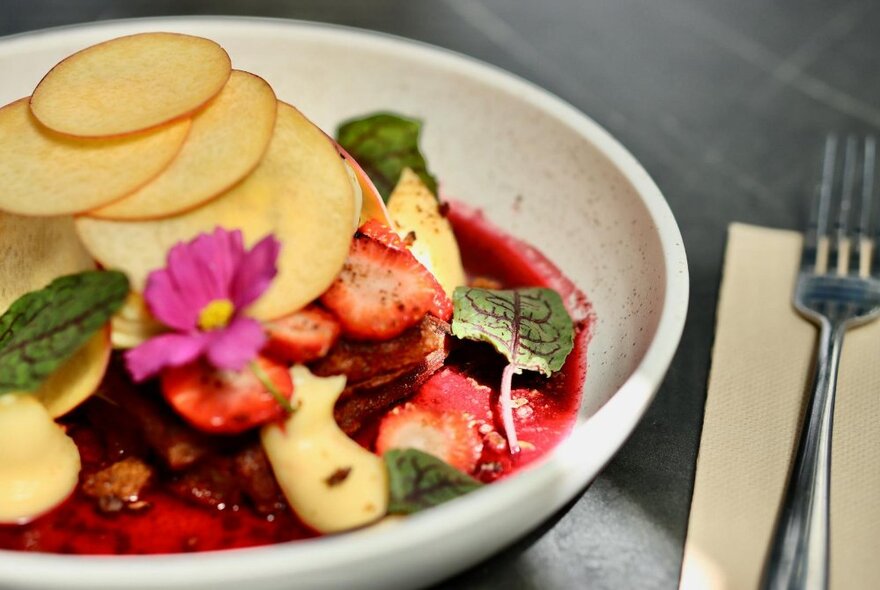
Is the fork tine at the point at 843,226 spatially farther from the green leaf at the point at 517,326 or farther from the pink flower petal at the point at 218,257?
the pink flower petal at the point at 218,257

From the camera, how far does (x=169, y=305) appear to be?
149cm

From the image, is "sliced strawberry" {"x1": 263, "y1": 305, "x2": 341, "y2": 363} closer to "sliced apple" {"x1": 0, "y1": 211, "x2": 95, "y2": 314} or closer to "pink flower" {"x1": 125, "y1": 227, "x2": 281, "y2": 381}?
"pink flower" {"x1": 125, "y1": 227, "x2": 281, "y2": 381}

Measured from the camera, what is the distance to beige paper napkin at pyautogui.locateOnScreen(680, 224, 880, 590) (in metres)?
1.61

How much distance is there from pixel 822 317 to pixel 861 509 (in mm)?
612

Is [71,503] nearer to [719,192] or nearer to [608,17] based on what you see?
[719,192]

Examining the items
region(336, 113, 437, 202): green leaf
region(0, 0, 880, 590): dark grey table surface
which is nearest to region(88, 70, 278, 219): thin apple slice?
region(336, 113, 437, 202): green leaf

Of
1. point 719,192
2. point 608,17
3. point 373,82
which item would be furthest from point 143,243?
point 608,17

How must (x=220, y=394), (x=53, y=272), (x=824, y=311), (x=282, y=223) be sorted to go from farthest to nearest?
1. (x=824, y=311)
2. (x=53, y=272)
3. (x=282, y=223)
4. (x=220, y=394)

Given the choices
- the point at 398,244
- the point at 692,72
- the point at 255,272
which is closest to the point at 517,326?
the point at 398,244

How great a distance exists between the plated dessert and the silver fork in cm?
49

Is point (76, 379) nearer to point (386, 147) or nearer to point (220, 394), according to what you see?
point (220, 394)

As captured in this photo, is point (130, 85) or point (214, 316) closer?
point (214, 316)

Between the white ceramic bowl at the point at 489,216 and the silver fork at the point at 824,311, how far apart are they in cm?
34

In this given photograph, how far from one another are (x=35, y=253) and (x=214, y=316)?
0.56m
